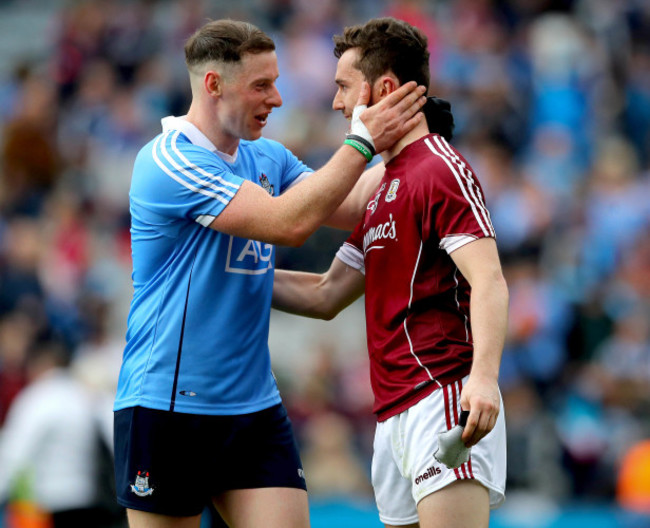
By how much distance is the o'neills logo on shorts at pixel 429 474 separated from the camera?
14.7ft

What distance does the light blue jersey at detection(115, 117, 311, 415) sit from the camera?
484cm

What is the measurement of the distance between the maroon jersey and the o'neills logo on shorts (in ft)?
0.93

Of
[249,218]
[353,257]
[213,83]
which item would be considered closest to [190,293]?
[249,218]

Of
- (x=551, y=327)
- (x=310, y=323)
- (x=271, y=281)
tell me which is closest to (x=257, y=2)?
(x=310, y=323)

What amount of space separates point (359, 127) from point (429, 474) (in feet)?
4.66

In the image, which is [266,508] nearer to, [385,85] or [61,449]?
[385,85]

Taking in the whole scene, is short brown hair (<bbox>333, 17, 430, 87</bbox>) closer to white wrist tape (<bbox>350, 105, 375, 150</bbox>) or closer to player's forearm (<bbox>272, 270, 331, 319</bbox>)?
white wrist tape (<bbox>350, 105, 375, 150</bbox>)

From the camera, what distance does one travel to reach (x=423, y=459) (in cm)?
454

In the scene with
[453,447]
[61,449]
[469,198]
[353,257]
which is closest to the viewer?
[453,447]

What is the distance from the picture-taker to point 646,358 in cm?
1009

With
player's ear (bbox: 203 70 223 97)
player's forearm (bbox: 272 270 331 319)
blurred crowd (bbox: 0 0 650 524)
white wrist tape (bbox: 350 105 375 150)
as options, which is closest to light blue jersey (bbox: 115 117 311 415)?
player's ear (bbox: 203 70 223 97)

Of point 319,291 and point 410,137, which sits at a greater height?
point 410,137

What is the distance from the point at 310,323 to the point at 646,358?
3.15 m

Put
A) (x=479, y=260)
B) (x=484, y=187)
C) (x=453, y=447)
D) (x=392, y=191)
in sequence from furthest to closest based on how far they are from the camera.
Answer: (x=484, y=187)
(x=392, y=191)
(x=479, y=260)
(x=453, y=447)
